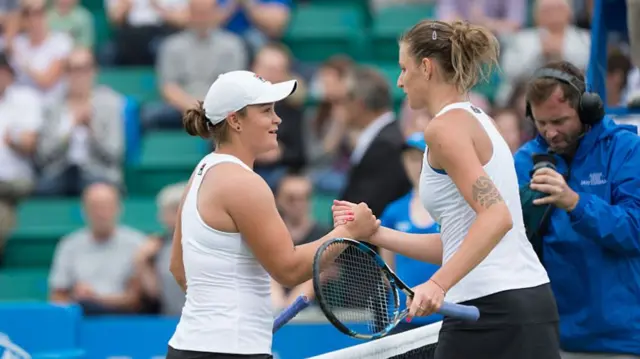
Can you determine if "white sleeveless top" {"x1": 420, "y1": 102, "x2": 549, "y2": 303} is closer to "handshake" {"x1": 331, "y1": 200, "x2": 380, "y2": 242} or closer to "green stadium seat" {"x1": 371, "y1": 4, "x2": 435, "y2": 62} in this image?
"handshake" {"x1": 331, "y1": 200, "x2": 380, "y2": 242}

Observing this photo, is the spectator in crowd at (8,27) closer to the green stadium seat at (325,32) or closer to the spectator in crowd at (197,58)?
the spectator in crowd at (197,58)

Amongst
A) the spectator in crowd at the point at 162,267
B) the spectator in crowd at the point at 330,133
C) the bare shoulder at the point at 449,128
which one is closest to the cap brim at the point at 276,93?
the bare shoulder at the point at 449,128

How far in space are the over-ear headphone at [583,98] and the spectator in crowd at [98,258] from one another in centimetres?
456

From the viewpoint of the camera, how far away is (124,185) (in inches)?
395

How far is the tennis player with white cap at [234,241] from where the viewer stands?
147 inches

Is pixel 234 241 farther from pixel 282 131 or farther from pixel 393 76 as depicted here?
pixel 393 76

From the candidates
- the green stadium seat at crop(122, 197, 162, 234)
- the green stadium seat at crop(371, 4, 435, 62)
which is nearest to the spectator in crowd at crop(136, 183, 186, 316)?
the green stadium seat at crop(122, 197, 162, 234)

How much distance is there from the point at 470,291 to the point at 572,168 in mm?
860

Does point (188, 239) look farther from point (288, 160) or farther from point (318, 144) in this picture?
point (318, 144)

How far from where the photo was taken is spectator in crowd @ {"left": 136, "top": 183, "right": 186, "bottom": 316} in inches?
309

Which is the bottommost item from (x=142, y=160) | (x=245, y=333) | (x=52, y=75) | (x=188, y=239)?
(x=245, y=333)

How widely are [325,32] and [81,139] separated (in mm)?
2545

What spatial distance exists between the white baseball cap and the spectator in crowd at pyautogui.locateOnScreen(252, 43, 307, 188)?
16.2ft

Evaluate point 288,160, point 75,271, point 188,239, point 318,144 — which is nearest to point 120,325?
point 75,271
